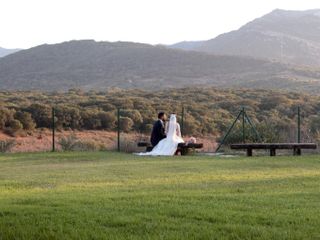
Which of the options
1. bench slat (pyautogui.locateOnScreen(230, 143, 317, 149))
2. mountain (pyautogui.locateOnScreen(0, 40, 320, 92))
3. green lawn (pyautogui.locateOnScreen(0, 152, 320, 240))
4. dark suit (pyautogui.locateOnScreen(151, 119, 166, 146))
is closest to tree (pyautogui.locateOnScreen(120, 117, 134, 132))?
dark suit (pyautogui.locateOnScreen(151, 119, 166, 146))

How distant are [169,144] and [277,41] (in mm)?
141145

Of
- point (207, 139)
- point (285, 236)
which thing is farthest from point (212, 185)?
point (207, 139)

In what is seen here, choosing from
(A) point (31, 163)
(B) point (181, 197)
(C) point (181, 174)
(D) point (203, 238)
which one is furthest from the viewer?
(A) point (31, 163)

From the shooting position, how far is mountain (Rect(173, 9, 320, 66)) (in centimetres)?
15311

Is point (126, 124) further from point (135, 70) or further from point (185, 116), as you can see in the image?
point (135, 70)

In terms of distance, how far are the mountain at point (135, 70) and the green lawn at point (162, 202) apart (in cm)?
7756

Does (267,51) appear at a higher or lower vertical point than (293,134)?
higher

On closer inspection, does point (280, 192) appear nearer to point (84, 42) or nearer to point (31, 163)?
point (31, 163)

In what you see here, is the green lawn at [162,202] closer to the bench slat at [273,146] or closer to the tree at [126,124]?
the bench slat at [273,146]

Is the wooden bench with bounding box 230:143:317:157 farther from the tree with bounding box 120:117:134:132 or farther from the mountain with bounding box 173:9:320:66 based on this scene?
the mountain with bounding box 173:9:320:66

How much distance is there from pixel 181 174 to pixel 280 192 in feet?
15.1

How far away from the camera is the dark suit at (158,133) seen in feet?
88.0

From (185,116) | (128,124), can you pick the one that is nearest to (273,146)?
(185,116)

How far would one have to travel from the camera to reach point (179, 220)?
978cm
